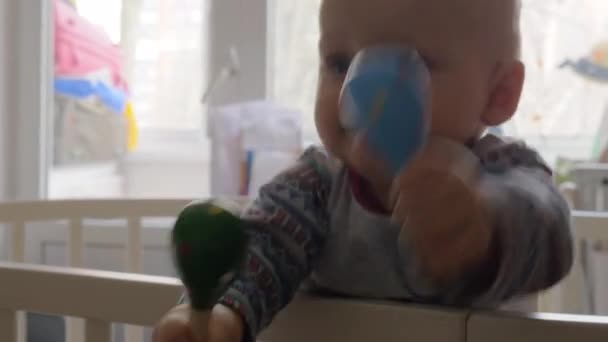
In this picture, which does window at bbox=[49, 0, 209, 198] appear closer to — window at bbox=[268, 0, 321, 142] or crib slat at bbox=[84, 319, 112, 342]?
window at bbox=[268, 0, 321, 142]

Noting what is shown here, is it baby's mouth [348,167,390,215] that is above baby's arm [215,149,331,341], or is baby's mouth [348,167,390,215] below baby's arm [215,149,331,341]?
above

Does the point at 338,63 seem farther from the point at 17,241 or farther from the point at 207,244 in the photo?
the point at 17,241

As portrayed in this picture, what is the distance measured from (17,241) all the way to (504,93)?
0.69 meters

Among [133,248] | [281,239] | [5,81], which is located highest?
[5,81]

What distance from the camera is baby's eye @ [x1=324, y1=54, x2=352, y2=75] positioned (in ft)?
1.68

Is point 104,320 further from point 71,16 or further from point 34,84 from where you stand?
point 71,16

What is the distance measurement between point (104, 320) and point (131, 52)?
1079 millimetres

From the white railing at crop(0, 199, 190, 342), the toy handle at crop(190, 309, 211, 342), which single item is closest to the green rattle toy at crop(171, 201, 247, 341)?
the toy handle at crop(190, 309, 211, 342)

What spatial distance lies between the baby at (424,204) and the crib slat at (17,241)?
555 millimetres

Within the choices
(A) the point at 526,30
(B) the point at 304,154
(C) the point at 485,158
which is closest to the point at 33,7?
(A) the point at 526,30

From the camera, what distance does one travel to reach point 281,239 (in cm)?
54

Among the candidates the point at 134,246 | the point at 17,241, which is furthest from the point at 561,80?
the point at 17,241

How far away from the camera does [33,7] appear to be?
142cm

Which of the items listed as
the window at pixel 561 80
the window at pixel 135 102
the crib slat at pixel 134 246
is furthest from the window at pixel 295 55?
the crib slat at pixel 134 246
